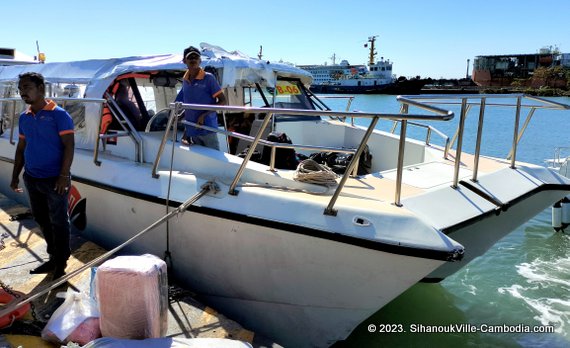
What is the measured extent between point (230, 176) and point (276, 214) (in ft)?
2.23

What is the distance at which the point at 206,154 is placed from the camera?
370cm

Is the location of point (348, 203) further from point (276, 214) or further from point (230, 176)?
point (230, 176)

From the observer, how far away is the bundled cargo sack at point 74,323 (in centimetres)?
270

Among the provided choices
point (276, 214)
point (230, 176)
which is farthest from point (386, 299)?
point (230, 176)

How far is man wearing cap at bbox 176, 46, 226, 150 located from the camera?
4.03 metres

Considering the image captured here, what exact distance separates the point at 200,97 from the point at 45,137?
138cm

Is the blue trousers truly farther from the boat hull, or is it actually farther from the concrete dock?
the boat hull

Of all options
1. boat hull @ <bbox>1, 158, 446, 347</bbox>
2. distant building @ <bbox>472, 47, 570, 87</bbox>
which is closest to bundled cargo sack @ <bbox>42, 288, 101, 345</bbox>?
boat hull @ <bbox>1, 158, 446, 347</bbox>

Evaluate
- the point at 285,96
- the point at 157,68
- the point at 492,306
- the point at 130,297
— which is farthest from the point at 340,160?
the point at 130,297

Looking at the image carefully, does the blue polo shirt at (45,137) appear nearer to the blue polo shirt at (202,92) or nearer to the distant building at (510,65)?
the blue polo shirt at (202,92)

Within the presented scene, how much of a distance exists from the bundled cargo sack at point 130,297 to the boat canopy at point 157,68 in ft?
7.80

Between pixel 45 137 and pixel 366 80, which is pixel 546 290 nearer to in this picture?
pixel 45 137

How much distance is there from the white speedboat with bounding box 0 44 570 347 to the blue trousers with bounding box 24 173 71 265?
0.57m

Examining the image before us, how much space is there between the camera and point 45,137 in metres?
3.22
